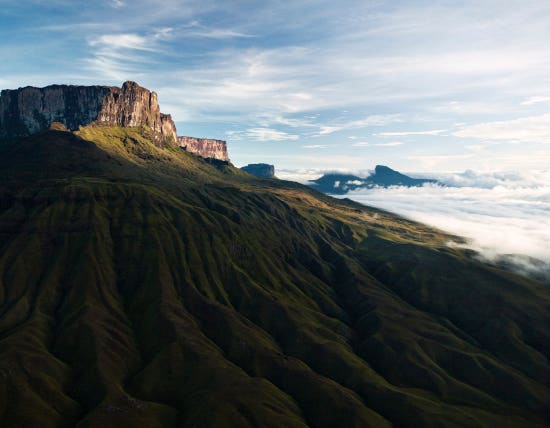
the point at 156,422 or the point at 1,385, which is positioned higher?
the point at 1,385

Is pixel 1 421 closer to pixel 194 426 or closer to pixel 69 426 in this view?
pixel 69 426

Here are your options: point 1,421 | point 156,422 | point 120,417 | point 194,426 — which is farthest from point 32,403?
point 194,426

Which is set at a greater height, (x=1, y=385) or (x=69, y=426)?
(x=1, y=385)

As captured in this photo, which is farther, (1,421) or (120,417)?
(120,417)

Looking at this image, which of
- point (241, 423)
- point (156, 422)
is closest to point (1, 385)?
point (156, 422)

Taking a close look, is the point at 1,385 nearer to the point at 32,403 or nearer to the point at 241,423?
the point at 32,403

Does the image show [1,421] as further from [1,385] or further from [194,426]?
[194,426]

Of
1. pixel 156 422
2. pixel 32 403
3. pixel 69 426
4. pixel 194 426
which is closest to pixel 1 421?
pixel 32 403
